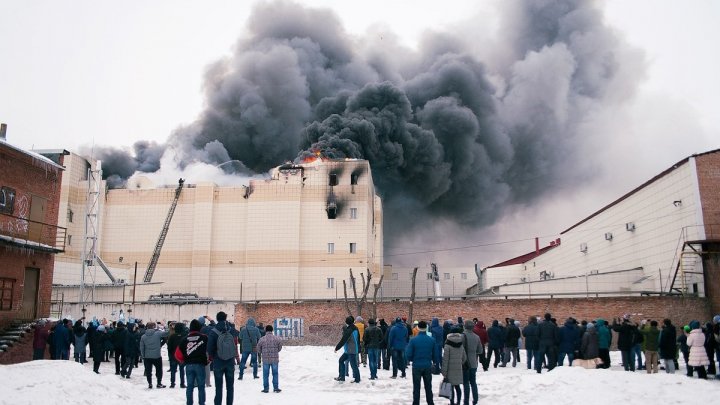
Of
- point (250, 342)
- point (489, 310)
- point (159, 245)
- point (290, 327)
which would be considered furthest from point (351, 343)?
point (159, 245)

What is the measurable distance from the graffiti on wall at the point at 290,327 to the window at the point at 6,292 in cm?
1385

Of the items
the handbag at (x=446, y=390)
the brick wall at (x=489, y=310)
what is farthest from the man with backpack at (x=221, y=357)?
the brick wall at (x=489, y=310)

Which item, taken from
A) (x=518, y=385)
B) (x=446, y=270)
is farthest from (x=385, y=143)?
(x=518, y=385)

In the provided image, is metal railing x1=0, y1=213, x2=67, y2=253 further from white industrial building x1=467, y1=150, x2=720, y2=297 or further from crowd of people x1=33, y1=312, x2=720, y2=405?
white industrial building x1=467, y1=150, x2=720, y2=297

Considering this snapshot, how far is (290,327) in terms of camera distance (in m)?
32.8

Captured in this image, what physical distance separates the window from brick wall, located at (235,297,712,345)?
13.0 meters

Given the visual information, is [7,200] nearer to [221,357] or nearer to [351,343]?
[351,343]

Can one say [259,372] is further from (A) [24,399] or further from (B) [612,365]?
(B) [612,365]

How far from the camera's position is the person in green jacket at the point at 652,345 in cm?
1612

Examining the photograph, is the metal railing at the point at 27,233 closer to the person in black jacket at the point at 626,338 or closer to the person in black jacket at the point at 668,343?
the person in black jacket at the point at 626,338

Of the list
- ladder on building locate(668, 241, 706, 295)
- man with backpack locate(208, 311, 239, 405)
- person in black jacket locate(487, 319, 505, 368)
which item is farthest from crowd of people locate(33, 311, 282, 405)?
ladder on building locate(668, 241, 706, 295)

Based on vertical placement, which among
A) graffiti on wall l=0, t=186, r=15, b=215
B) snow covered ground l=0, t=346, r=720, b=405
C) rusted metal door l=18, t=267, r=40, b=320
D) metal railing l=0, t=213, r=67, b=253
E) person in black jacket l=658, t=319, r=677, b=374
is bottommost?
snow covered ground l=0, t=346, r=720, b=405

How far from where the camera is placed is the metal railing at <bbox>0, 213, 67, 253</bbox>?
22.3 meters

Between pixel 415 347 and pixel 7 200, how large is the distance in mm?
18811
